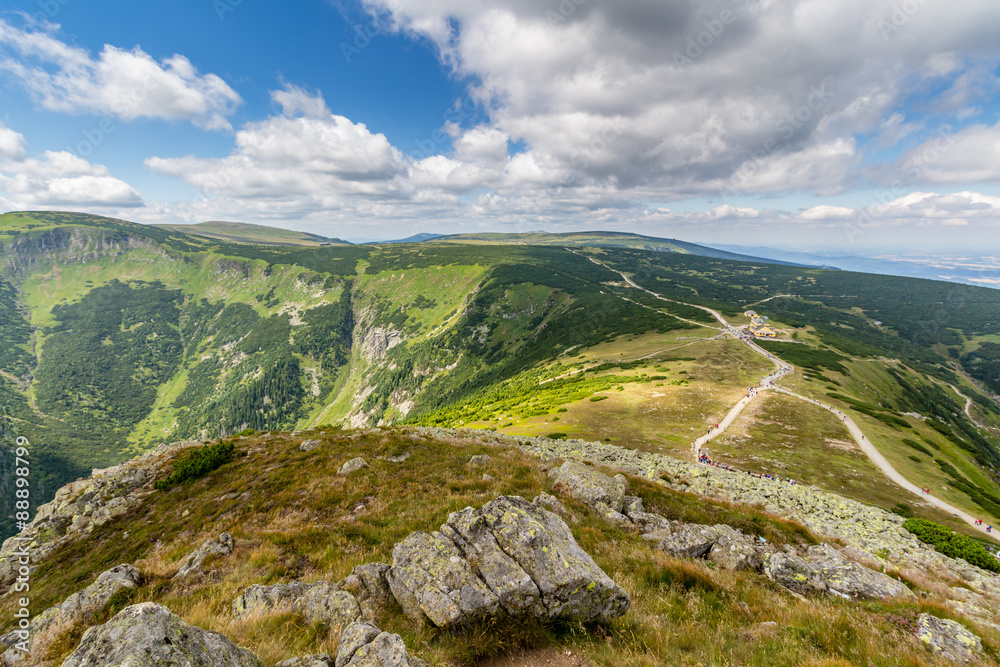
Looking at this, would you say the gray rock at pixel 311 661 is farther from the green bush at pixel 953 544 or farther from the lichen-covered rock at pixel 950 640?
the green bush at pixel 953 544

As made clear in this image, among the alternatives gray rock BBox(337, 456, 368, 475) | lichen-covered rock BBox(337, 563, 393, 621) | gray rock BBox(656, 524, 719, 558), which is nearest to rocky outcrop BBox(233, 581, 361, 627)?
lichen-covered rock BBox(337, 563, 393, 621)

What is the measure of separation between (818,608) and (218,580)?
18.7 meters

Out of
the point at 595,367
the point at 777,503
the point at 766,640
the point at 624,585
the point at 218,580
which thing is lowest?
the point at 595,367

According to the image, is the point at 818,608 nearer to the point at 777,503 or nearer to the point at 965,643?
the point at 965,643

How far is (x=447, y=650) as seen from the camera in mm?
7453

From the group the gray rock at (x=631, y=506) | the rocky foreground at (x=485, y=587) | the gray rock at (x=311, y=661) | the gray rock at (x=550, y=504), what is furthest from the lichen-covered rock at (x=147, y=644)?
the gray rock at (x=631, y=506)

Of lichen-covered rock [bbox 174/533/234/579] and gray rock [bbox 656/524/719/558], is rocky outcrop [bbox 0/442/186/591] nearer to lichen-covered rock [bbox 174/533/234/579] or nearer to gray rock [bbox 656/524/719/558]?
lichen-covered rock [bbox 174/533/234/579]

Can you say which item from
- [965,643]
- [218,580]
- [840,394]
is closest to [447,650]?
[218,580]

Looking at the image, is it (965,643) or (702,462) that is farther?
(702,462)

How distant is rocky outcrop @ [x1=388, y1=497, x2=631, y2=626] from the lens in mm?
8336

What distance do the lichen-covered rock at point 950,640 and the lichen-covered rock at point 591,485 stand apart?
963 centimetres

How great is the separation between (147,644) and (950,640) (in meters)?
16.0

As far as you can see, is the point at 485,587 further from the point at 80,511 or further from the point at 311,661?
the point at 80,511

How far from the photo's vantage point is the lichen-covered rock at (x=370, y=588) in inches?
362
